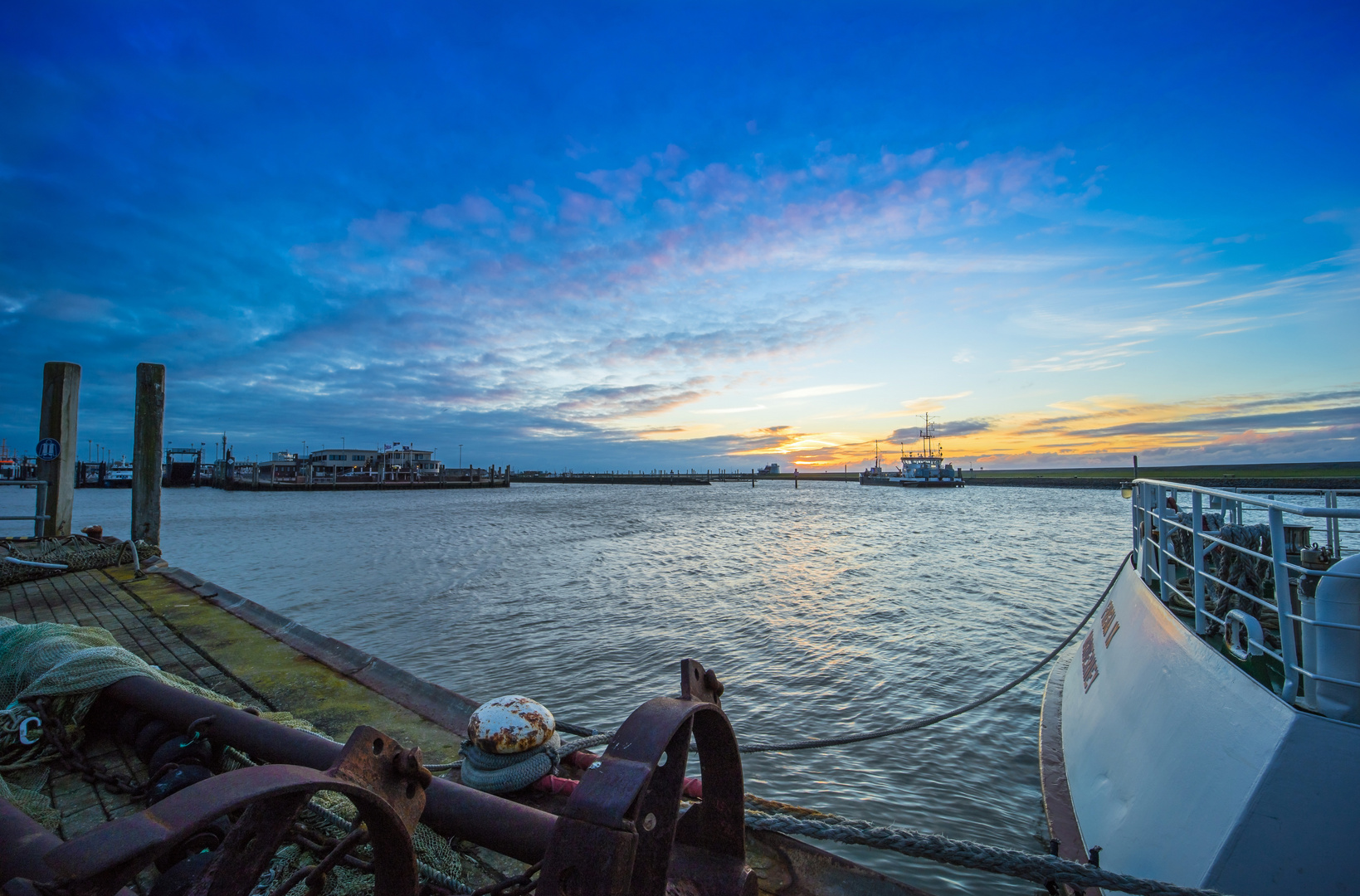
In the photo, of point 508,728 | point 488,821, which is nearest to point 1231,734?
point 488,821

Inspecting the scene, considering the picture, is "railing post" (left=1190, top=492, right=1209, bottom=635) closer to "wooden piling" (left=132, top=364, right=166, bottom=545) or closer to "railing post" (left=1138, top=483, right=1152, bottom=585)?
"railing post" (left=1138, top=483, right=1152, bottom=585)

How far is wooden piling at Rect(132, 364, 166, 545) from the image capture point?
11.0 m

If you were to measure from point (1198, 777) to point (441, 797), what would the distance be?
12.5 ft

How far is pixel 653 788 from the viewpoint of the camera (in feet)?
5.15

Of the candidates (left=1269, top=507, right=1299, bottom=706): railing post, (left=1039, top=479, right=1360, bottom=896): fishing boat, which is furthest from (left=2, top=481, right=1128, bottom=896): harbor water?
(left=1269, top=507, right=1299, bottom=706): railing post

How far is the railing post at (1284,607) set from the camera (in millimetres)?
2828

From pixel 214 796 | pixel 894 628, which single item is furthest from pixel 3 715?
pixel 894 628

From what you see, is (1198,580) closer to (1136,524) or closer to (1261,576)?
(1261,576)

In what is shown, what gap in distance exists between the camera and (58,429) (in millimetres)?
10031

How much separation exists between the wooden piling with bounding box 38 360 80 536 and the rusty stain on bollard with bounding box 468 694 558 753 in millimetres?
11459

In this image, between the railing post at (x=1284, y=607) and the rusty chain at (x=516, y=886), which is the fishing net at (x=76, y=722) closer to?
the rusty chain at (x=516, y=886)

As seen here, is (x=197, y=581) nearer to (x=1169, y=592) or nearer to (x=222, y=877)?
(x=222, y=877)

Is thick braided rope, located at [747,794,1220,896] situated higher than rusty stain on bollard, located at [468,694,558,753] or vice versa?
rusty stain on bollard, located at [468,694,558,753]

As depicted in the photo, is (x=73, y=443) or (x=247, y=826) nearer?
(x=247, y=826)
